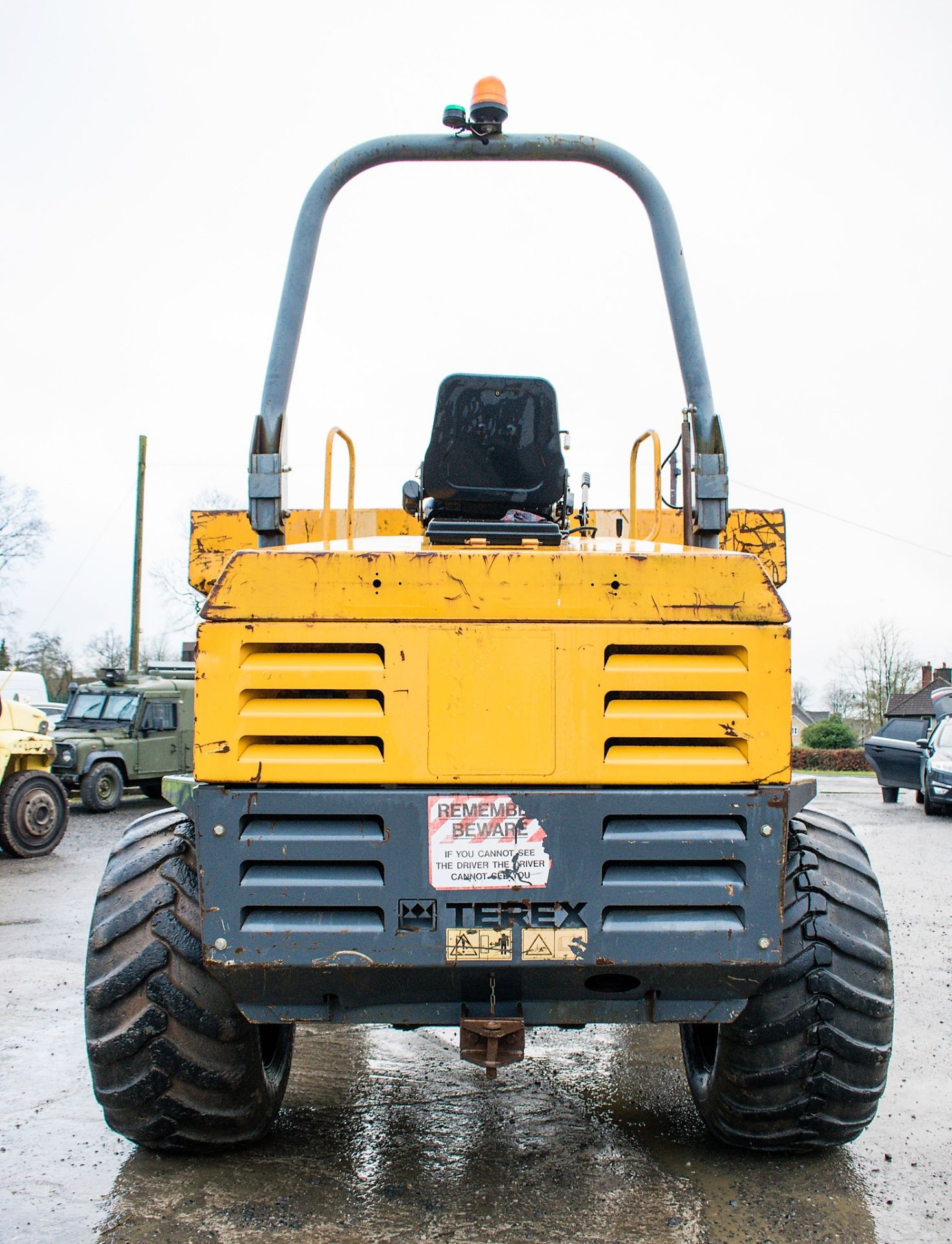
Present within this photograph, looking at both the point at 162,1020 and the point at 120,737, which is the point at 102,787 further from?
the point at 162,1020

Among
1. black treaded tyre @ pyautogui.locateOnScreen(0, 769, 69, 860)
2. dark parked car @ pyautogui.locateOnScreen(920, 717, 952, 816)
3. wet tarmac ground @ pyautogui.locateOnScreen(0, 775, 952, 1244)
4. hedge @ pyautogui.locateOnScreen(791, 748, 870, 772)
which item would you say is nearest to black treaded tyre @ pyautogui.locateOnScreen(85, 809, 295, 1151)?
Result: wet tarmac ground @ pyautogui.locateOnScreen(0, 775, 952, 1244)

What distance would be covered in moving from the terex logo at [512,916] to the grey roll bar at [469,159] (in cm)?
138

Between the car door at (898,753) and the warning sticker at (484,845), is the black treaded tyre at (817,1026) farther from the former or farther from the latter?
the car door at (898,753)

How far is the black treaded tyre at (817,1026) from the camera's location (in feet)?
10.8

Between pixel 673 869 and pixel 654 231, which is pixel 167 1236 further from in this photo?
pixel 654 231

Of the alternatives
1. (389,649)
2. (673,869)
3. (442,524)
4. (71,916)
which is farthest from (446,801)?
(71,916)

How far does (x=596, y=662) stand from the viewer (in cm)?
289

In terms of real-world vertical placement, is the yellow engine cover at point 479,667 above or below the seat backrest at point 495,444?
below

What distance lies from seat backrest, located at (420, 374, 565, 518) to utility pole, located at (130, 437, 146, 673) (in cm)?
2365

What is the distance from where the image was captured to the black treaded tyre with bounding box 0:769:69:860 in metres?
12.1

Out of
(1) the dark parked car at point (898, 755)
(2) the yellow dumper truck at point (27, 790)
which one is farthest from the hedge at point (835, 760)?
(2) the yellow dumper truck at point (27, 790)

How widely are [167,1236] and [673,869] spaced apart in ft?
5.71

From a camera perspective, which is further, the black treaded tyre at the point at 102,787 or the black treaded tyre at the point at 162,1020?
the black treaded tyre at the point at 102,787

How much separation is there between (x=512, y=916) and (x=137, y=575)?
25.6 meters
